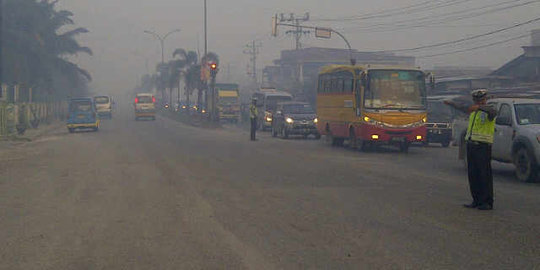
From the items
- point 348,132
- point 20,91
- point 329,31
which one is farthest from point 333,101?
point 20,91

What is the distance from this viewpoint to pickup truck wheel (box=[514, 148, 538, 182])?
43.1 ft

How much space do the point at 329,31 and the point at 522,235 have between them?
31894 mm

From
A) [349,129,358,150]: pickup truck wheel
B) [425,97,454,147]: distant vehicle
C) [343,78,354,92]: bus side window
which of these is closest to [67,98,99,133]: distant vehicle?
[343,78,354,92]: bus side window

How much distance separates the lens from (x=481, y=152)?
1002 centimetres

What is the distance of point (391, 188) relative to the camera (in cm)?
1252

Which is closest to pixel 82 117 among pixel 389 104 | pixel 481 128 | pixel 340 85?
pixel 340 85

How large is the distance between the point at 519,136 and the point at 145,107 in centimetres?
5136

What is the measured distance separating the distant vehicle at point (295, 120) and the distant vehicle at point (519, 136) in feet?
51.4

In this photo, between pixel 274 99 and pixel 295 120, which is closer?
pixel 295 120

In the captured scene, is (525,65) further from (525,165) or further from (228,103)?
(525,165)

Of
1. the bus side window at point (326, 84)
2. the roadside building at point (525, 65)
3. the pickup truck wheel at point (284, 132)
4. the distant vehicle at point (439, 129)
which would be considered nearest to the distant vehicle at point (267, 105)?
the pickup truck wheel at point (284, 132)

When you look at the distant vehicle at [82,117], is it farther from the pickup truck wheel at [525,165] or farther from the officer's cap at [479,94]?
the officer's cap at [479,94]

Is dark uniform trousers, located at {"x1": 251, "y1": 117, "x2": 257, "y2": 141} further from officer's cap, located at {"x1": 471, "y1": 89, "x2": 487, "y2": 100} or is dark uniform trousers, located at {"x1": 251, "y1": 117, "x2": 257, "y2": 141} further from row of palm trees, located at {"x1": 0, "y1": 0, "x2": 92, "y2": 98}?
row of palm trees, located at {"x1": 0, "y1": 0, "x2": 92, "y2": 98}

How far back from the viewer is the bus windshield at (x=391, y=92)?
845 inches
